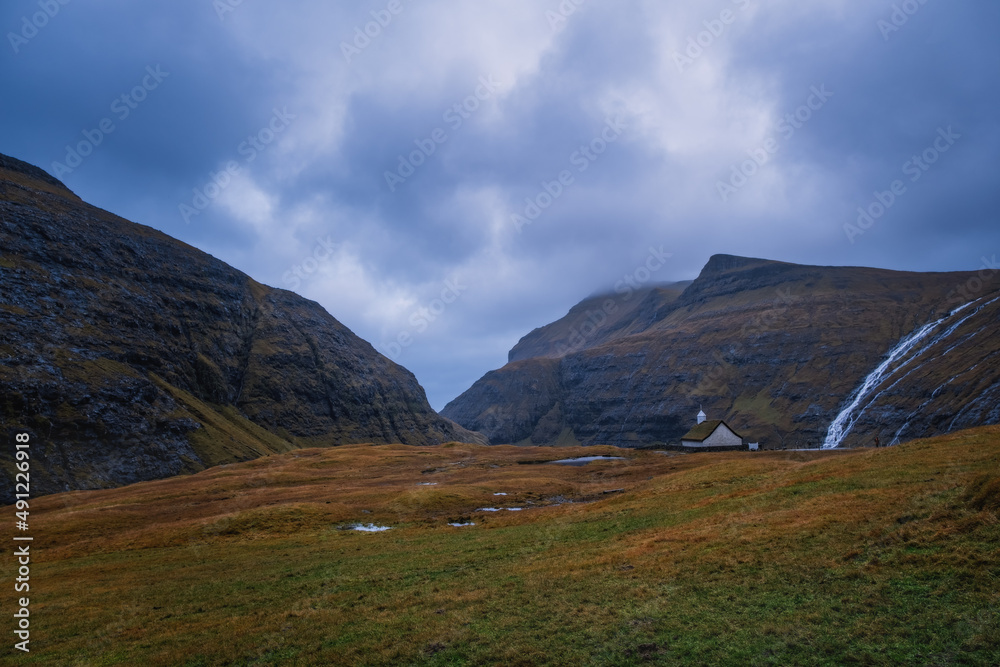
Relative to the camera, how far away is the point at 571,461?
325 ft

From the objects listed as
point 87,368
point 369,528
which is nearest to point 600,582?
point 369,528

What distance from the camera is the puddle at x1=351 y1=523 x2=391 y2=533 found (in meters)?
44.4

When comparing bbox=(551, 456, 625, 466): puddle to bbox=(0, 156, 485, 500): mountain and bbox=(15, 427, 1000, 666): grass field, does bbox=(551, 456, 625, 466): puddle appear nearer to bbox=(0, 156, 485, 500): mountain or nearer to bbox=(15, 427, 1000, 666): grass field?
bbox=(15, 427, 1000, 666): grass field

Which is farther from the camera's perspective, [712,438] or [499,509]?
[712,438]

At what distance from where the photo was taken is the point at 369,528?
46.2 metres

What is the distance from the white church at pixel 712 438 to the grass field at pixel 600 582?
68.8 m

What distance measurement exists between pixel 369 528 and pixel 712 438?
86.5 m

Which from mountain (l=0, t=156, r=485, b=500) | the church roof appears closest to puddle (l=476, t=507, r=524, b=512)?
the church roof

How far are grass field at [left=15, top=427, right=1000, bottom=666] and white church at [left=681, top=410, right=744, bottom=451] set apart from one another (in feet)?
226

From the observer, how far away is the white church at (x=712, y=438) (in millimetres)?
112688

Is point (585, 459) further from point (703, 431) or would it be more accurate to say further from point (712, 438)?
point (712, 438)

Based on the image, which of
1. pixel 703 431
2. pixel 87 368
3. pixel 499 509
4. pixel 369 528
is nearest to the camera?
pixel 369 528

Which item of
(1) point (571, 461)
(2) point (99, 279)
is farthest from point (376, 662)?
(2) point (99, 279)

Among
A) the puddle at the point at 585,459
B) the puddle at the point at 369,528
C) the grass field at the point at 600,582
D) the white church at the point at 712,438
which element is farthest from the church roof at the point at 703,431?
the puddle at the point at 369,528
